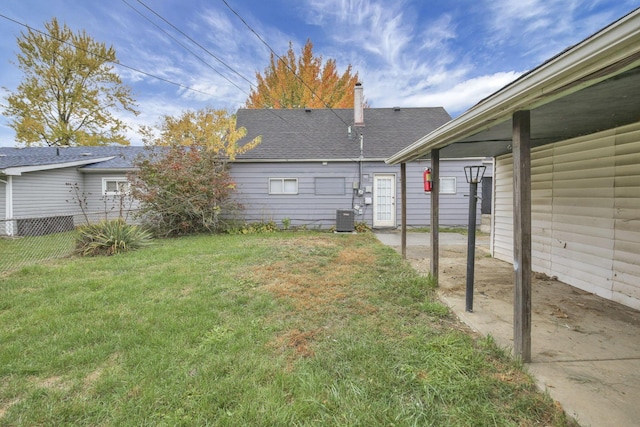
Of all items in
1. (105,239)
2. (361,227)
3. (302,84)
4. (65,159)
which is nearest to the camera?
(105,239)

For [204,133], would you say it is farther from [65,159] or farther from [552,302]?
[552,302]

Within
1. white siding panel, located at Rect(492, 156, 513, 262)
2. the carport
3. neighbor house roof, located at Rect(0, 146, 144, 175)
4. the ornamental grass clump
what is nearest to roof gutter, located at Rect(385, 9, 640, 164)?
the carport

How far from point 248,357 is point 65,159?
13705 mm

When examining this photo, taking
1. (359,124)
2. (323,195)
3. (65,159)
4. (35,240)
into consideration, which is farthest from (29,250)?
(359,124)

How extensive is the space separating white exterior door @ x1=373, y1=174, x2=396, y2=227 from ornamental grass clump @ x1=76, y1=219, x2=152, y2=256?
726 cm

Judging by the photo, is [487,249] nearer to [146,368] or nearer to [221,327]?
[221,327]

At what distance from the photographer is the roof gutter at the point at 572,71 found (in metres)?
1.23

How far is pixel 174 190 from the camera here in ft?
26.9

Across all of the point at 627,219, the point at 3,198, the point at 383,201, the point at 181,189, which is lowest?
the point at 627,219

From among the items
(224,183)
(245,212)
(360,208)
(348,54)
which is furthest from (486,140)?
(348,54)

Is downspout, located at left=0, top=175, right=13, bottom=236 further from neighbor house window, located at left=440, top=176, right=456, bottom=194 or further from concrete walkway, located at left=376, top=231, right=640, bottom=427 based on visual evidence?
neighbor house window, located at left=440, top=176, right=456, bottom=194

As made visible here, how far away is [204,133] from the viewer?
9.88 metres

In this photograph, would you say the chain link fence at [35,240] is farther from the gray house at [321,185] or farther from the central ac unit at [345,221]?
the central ac unit at [345,221]

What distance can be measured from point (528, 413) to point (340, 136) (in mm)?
10117
